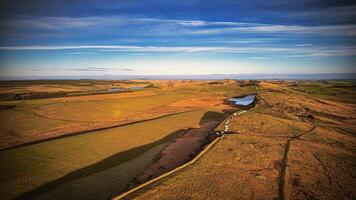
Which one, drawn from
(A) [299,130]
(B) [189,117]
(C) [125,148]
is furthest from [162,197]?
(B) [189,117]

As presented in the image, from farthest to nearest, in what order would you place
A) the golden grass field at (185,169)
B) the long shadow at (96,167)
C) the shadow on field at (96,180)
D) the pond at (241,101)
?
the pond at (241,101)
the long shadow at (96,167)
the shadow on field at (96,180)
the golden grass field at (185,169)

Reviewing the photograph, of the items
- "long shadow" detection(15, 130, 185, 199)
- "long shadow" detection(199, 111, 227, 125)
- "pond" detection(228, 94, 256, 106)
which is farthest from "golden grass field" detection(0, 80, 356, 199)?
"pond" detection(228, 94, 256, 106)

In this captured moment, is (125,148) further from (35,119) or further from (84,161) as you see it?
(35,119)

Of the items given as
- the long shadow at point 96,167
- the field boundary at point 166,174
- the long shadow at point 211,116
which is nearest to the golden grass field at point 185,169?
the long shadow at point 96,167

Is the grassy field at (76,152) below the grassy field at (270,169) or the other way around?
below

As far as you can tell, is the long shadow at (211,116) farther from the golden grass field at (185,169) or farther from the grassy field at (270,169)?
the grassy field at (270,169)

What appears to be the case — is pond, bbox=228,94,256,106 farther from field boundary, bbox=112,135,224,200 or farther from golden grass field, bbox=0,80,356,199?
field boundary, bbox=112,135,224,200

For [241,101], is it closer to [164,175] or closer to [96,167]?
[96,167]

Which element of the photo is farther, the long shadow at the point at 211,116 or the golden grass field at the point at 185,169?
the long shadow at the point at 211,116
